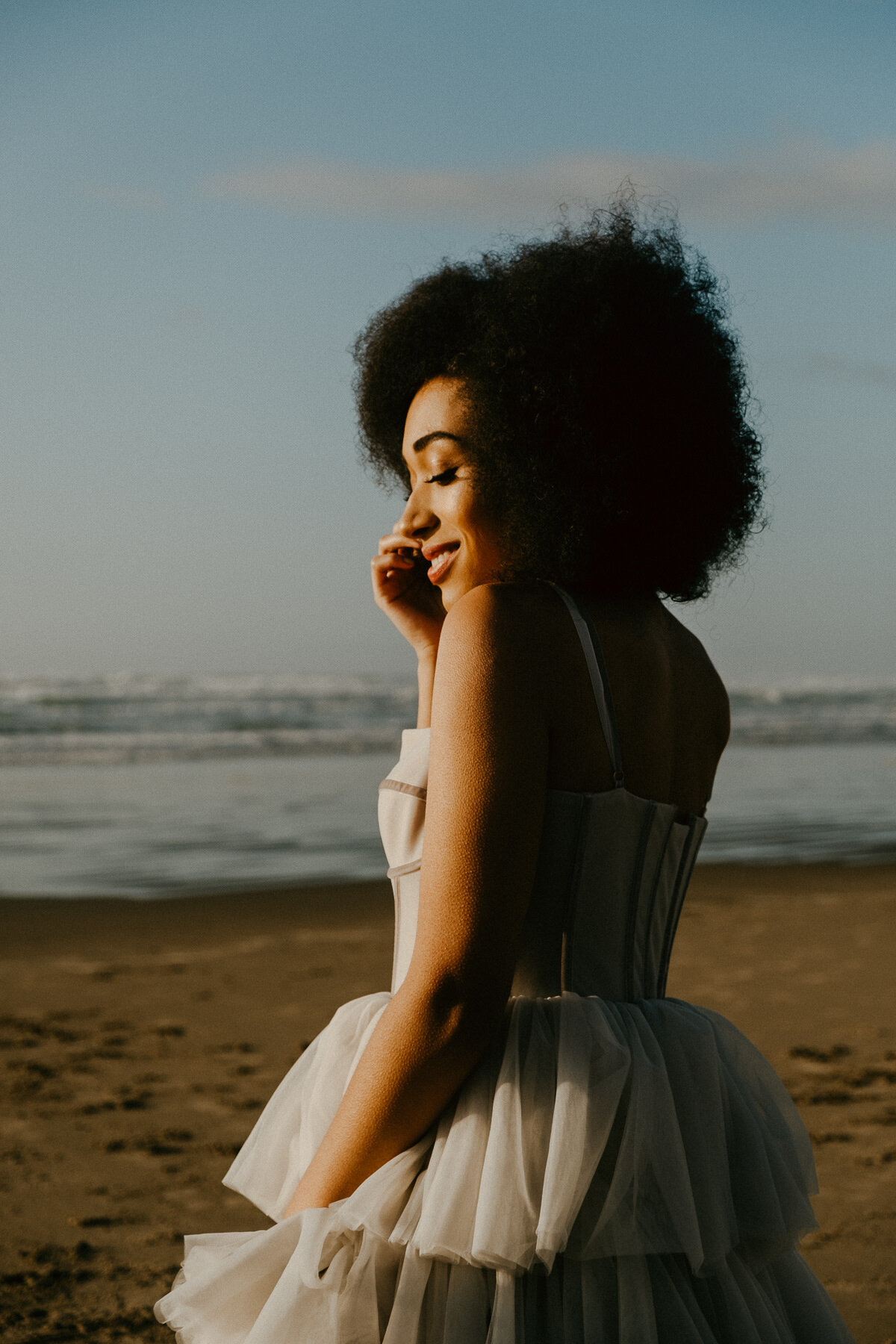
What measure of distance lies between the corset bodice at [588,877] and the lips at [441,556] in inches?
10.3

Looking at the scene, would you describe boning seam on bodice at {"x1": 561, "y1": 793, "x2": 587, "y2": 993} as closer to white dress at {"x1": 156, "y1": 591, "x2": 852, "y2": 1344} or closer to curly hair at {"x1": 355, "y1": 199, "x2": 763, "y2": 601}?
white dress at {"x1": 156, "y1": 591, "x2": 852, "y2": 1344}

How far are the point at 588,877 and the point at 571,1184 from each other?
351 mm

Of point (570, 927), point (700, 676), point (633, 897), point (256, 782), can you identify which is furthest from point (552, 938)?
point (256, 782)

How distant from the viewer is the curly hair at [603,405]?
1.66 m

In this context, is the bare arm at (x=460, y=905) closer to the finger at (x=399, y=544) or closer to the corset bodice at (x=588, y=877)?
the corset bodice at (x=588, y=877)

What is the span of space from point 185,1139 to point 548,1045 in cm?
402

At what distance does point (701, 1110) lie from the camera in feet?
5.06

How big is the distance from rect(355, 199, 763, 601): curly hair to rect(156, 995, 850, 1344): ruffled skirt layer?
613 millimetres

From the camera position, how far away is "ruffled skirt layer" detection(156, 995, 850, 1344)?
138 cm

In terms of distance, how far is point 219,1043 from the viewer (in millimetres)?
6230

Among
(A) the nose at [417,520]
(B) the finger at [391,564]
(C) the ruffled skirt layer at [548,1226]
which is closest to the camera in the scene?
(C) the ruffled skirt layer at [548,1226]

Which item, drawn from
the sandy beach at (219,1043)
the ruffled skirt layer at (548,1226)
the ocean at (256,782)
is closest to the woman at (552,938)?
the ruffled skirt layer at (548,1226)

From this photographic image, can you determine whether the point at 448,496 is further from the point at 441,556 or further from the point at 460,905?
the point at 460,905

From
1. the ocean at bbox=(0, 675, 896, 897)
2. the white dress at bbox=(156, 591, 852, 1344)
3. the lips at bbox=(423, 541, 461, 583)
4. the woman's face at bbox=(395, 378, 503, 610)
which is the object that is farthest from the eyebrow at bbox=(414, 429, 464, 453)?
the ocean at bbox=(0, 675, 896, 897)
